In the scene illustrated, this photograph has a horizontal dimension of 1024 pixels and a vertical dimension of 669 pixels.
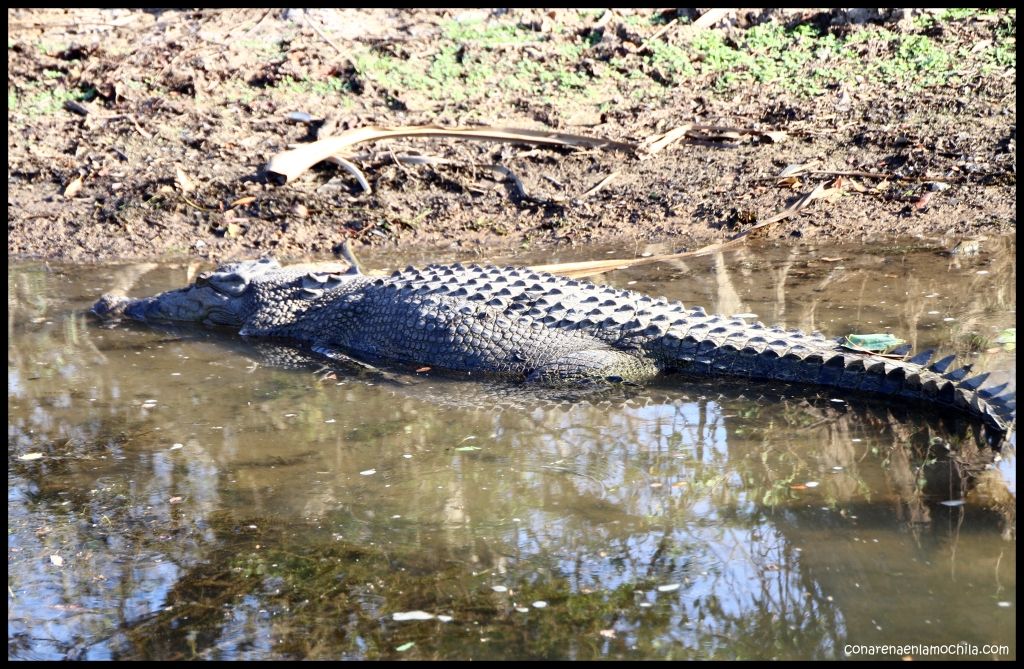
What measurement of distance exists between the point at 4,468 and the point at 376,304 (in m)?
2.48

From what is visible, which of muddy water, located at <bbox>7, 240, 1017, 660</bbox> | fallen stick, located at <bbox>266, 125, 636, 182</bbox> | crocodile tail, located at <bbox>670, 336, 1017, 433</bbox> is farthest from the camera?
fallen stick, located at <bbox>266, 125, 636, 182</bbox>

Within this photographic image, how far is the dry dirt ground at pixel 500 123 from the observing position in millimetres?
9242

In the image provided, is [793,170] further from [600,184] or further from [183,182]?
[183,182]

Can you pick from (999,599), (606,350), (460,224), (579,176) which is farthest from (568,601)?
(579,176)

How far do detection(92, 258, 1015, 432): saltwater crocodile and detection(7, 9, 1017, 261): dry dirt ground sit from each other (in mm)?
2215

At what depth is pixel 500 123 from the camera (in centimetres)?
1079

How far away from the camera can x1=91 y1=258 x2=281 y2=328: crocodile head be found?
7.29m

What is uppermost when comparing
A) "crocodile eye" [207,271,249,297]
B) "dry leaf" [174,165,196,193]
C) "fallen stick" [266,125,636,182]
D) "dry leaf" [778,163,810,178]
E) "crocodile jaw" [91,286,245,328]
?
"fallen stick" [266,125,636,182]

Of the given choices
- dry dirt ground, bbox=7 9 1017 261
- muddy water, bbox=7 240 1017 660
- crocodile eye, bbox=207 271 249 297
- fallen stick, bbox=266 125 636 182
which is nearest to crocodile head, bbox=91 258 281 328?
crocodile eye, bbox=207 271 249 297

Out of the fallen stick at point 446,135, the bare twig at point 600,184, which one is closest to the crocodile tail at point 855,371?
the bare twig at point 600,184

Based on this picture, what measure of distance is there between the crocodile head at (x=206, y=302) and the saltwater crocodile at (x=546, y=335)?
25 mm

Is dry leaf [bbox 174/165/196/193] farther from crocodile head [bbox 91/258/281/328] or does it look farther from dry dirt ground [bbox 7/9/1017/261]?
crocodile head [bbox 91/258/281/328]

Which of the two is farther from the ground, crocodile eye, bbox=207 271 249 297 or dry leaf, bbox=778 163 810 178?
dry leaf, bbox=778 163 810 178

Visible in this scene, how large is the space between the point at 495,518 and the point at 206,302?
4015mm
